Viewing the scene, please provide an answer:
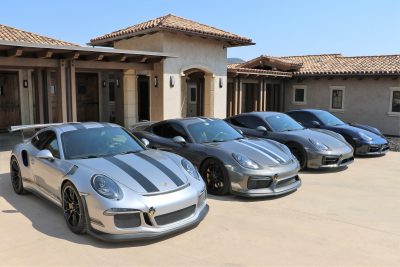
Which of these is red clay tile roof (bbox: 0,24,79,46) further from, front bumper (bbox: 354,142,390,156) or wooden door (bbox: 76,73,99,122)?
front bumper (bbox: 354,142,390,156)

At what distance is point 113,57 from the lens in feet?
37.0

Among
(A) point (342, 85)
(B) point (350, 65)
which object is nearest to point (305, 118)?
(A) point (342, 85)

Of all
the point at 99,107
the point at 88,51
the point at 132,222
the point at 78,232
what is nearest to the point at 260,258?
the point at 132,222

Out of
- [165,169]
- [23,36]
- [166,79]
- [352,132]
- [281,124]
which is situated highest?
[23,36]

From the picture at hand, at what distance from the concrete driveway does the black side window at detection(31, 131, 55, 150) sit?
861mm

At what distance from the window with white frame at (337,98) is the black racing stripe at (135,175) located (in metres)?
16.5

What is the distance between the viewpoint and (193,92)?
21062 millimetres

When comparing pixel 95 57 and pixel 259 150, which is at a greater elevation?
pixel 95 57

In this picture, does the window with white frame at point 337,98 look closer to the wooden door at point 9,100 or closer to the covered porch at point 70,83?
the covered porch at point 70,83

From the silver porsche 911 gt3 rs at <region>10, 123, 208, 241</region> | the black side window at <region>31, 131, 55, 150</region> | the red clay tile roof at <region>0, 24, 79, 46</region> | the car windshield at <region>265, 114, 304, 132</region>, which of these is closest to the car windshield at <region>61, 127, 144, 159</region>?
the silver porsche 911 gt3 rs at <region>10, 123, 208, 241</region>

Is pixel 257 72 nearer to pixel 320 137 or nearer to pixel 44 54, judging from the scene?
pixel 320 137

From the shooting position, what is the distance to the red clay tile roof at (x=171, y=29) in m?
12.5

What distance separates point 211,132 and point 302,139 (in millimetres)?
2294

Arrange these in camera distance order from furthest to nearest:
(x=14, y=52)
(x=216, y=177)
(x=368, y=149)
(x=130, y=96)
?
1. (x=130, y=96)
2. (x=368, y=149)
3. (x=14, y=52)
4. (x=216, y=177)
